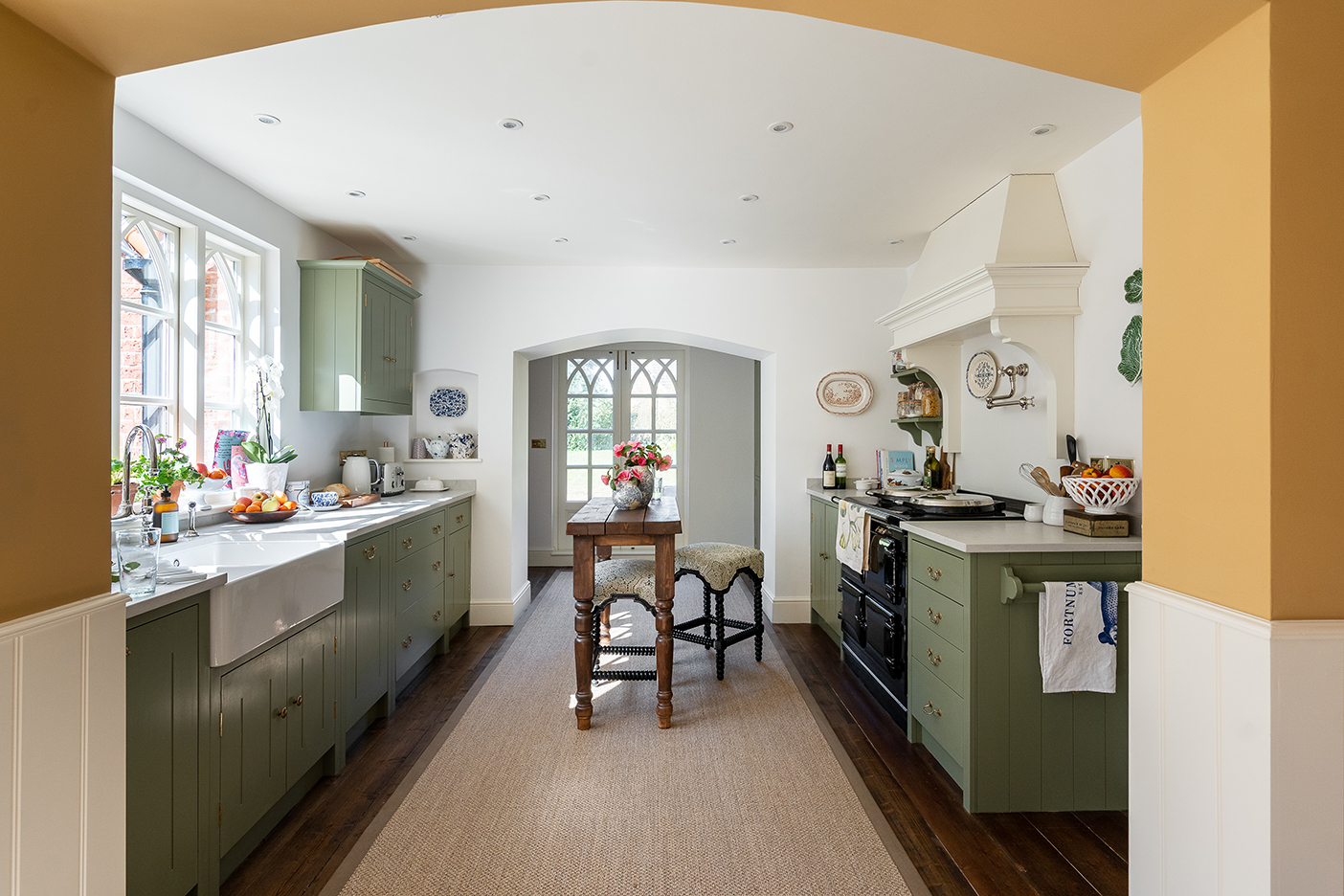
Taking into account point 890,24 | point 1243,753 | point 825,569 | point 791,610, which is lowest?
point 791,610

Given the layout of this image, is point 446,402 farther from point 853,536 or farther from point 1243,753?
point 1243,753

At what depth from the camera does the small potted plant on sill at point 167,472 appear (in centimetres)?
232

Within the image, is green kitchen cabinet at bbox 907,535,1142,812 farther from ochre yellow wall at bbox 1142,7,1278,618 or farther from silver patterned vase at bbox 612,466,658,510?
silver patterned vase at bbox 612,466,658,510

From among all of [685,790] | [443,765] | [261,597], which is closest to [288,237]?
[261,597]

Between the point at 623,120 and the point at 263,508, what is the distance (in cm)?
226

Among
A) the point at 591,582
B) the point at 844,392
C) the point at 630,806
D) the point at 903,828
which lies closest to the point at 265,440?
the point at 591,582

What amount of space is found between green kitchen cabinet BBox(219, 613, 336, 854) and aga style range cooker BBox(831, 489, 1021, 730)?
2.28m

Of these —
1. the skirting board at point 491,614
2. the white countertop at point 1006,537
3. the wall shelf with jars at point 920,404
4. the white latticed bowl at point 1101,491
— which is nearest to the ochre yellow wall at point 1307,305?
the white countertop at point 1006,537

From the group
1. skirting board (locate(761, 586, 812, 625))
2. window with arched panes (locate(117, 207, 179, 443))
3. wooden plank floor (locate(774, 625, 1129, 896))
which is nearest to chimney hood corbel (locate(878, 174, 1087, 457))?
wooden plank floor (locate(774, 625, 1129, 896))

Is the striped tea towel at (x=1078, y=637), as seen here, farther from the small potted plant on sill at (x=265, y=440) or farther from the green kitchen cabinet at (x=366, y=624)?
the small potted plant on sill at (x=265, y=440)

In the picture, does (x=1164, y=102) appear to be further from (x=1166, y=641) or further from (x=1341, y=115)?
(x=1166, y=641)

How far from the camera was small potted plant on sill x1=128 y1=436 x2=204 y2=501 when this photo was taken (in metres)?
2.32

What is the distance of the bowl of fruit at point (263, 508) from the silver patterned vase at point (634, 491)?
1491mm

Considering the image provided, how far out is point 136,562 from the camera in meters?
1.60
